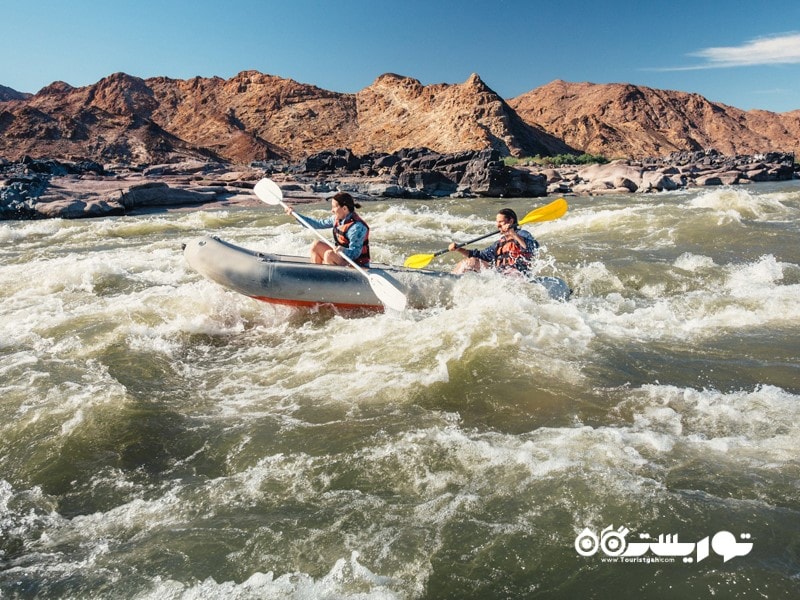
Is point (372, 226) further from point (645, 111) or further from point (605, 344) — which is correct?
point (645, 111)

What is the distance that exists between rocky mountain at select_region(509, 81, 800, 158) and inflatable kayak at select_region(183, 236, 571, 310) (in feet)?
204

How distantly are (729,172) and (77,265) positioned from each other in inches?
1102

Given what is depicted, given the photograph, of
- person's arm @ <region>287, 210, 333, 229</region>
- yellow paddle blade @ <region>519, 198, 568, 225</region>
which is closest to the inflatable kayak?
person's arm @ <region>287, 210, 333, 229</region>

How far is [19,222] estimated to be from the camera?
14094 millimetres

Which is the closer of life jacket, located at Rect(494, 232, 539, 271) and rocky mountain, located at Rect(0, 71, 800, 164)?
life jacket, located at Rect(494, 232, 539, 271)

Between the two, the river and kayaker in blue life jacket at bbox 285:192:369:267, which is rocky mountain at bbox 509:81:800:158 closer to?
kayaker in blue life jacket at bbox 285:192:369:267

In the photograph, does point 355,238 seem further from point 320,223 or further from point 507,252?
point 507,252

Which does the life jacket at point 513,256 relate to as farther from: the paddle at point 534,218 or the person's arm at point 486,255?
the paddle at point 534,218

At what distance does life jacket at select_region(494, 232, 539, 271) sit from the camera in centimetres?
572

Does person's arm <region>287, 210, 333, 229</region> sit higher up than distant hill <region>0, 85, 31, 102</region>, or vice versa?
distant hill <region>0, 85, 31, 102</region>

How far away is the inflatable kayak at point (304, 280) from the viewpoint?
17.4ft

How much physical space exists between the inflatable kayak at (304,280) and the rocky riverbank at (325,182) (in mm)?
11506

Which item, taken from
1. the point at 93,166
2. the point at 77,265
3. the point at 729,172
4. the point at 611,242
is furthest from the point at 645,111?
the point at 77,265

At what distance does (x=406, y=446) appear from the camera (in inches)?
125
